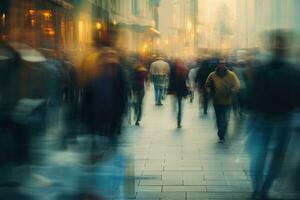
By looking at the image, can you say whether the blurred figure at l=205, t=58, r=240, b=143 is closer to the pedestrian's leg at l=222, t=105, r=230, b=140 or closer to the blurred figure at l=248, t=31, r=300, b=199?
the pedestrian's leg at l=222, t=105, r=230, b=140

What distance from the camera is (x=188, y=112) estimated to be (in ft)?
60.2

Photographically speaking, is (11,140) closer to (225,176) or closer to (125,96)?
(125,96)

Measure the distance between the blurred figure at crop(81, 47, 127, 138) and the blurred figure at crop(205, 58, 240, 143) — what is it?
4.57 metres

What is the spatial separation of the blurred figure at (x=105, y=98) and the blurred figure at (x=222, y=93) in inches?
180

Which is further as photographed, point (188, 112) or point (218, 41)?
point (218, 41)

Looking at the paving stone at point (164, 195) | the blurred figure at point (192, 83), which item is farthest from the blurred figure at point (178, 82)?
the paving stone at point (164, 195)

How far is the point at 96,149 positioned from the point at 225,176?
6.46 feet

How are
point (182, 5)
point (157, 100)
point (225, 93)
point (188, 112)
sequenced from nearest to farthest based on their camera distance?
point (225, 93) < point (188, 112) < point (157, 100) < point (182, 5)

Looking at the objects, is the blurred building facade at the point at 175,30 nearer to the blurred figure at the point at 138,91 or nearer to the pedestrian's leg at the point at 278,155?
the blurred figure at the point at 138,91

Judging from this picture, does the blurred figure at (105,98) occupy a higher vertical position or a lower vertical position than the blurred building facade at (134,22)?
lower

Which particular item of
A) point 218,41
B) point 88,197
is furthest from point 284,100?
point 218,41

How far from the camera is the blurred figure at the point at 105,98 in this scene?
23.7ft

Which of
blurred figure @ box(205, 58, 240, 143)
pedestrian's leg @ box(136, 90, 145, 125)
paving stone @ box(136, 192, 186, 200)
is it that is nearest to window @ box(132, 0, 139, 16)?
pedestrian's leg @ box(136, 90, 145, 125)

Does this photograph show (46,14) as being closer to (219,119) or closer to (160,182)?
(219,119)
